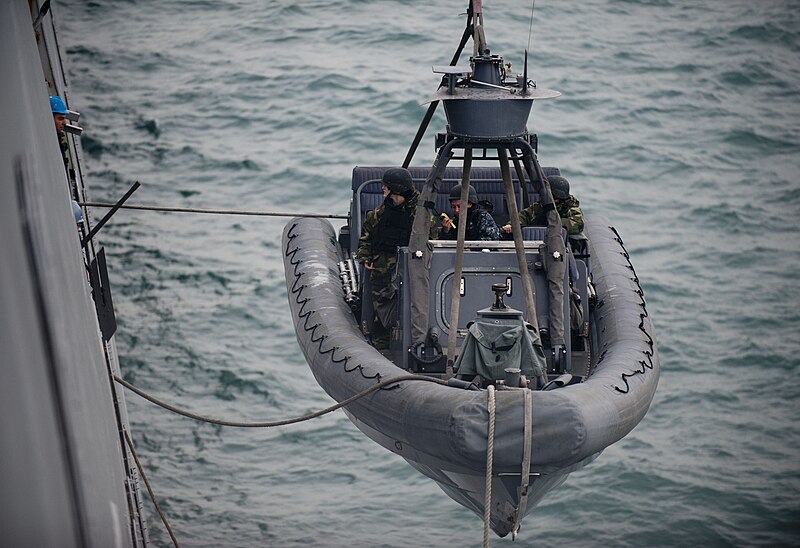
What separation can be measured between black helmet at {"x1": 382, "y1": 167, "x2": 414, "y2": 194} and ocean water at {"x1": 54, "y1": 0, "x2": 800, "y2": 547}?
16.4 feet

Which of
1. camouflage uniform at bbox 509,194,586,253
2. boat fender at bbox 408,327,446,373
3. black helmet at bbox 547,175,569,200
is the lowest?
boat fender at bbox 408,327,446,373

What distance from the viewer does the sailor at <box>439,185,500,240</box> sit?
8.33 meters

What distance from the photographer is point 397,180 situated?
8289 mm

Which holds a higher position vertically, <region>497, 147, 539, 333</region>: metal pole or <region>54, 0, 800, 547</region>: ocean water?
<region>497, 147, 539, 333</region>: metal pole

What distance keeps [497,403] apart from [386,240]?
2.60m

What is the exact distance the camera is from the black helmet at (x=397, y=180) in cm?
Result: 829

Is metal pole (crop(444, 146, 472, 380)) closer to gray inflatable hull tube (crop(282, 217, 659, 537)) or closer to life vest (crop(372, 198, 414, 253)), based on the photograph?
gray inflatable hull tube (crop(282, 217, 659, 537))

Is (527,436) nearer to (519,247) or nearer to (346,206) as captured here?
(519,247)

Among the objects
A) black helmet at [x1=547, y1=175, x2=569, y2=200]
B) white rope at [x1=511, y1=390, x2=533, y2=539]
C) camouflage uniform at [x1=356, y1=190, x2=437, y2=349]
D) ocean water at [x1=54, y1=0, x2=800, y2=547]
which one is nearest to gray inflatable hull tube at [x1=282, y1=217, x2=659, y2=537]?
white rope at [x1=511, y1=390, x2=533, y2=539]

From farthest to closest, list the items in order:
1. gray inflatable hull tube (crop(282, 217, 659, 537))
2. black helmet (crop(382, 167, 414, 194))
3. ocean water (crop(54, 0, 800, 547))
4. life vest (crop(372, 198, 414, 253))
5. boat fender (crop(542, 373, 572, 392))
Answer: ocean water (crop(54, 0, 800, 547))
life vest (crop(372, 198, 414, 253))
black helmet (crop(382, 167, 414, 194))
boat fender (crop(542, 373, 572, 392))
gray inflatable hull tube (crop(282, 217, 659, 537))

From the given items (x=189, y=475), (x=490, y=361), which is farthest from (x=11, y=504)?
(x=189, y=475)

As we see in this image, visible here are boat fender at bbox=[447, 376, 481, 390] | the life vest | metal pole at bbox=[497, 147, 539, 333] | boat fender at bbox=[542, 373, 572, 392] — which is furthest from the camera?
the life vest

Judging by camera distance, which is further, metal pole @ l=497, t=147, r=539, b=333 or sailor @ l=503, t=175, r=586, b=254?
sailor @ l=503, t=175, r=586, b=254

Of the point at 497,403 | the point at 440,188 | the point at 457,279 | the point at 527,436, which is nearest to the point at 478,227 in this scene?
the point at 457,279
